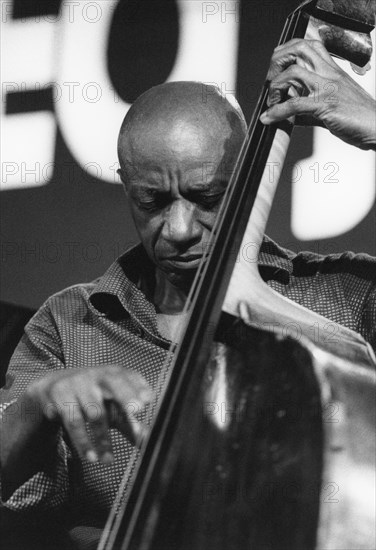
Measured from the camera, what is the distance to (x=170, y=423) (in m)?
0.76

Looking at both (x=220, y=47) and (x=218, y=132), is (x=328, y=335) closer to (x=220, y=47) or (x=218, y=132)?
(x=218, y=132)

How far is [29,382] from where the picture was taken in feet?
4.32

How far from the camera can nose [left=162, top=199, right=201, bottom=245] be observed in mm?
1212

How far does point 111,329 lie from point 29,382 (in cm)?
16

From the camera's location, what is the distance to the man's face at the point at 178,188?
123 cm

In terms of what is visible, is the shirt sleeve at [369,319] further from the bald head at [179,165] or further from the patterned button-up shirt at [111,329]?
the bald head at [179,165]

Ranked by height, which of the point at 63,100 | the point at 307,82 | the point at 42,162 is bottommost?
the point at 42,162

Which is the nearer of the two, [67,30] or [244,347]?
[244,347]

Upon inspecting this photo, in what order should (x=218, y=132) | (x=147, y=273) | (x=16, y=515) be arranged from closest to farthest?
1. (x=16, y=515)
2. (x=218, y=132)
3. (x=147, y=273)

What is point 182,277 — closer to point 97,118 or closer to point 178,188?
point 178,188

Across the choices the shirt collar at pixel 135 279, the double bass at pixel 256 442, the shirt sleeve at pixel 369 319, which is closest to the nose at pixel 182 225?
Result: the shirt collar at pixel 135 279

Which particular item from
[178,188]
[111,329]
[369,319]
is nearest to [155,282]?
[111,329]

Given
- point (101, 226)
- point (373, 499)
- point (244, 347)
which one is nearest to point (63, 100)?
point (101, 226)

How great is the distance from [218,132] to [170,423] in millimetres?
648
